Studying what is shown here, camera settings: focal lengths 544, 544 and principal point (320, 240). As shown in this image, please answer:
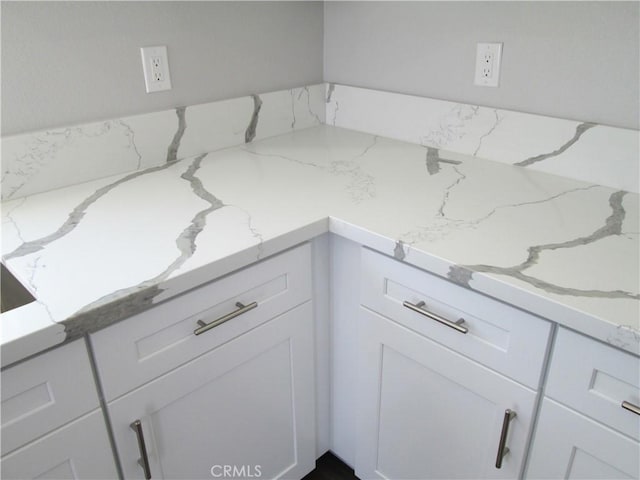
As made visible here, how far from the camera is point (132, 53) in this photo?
137 centimetres

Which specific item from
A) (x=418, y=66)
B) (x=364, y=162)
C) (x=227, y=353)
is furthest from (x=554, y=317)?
(x=418, y=66)

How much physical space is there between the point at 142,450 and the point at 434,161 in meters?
1.00

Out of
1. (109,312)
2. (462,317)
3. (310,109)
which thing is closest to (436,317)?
(462,317)

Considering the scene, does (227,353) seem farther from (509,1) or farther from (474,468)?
(509,1)

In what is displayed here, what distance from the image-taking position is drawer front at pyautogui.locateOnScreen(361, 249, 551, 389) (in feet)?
3.01

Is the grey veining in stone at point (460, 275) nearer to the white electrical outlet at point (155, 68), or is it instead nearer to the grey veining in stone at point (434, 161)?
the grey veining in stone at point (434, 161)

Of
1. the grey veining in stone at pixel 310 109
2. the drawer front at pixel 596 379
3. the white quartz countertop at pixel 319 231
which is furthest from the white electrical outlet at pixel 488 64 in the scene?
the drawer front at pixel 596 379

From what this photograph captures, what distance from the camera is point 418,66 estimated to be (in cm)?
157

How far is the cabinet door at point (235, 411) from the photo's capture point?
1.00m

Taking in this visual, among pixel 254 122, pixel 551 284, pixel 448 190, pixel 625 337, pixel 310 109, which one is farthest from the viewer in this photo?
pixel 310 109

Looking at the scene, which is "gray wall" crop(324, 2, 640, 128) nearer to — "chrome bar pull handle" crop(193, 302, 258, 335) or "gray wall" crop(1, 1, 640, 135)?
"gray wall" crop(1, 1, 640, 135)

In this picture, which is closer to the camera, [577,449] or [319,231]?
[577,449]

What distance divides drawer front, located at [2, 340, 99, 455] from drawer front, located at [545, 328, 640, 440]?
76 cm

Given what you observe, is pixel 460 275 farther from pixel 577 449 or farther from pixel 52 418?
pixel 52 418
